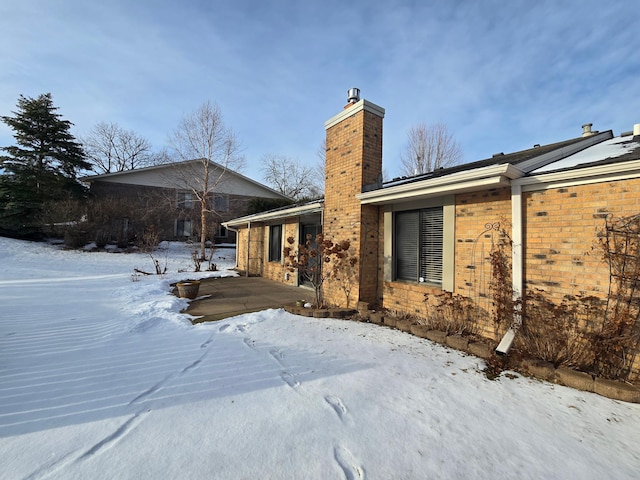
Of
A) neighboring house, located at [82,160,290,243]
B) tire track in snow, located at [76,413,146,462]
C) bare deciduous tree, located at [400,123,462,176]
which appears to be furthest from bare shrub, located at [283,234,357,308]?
bare deciduous tree, located at [400,123,462,176]

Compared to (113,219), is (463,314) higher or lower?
lower

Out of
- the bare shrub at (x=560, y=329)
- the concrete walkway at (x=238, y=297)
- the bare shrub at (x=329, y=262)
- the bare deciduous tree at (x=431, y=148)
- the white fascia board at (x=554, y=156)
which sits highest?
the bare deciduous tree at (x=431, y=148)

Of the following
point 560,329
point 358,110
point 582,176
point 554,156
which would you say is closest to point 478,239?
point 582,176

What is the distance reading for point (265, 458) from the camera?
80.5 inches

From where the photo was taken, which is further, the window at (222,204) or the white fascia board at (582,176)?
the window at (222,204)

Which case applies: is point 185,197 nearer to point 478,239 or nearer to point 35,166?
point 35,166

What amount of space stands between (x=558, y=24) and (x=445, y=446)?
25.8 feet

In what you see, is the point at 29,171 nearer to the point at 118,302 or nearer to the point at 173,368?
the point at 118,302

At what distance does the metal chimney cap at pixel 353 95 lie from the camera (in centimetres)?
677

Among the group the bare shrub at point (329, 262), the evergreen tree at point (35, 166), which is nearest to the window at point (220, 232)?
the evergreen tree at point (35, 166)

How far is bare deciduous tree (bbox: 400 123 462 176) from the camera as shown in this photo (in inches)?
834

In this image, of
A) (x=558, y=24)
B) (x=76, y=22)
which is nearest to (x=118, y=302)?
(x=76, y=22)

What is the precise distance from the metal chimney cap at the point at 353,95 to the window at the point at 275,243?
589 centimetres

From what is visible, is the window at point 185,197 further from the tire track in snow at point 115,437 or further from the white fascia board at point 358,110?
the tire track in snow at point 115,437
